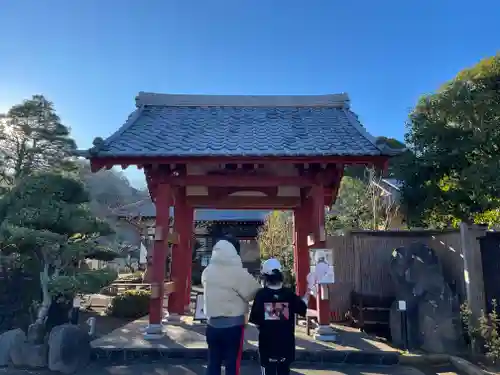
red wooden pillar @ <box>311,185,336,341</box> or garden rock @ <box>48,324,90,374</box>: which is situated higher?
red wooden pillar @ <box>311,185,336,341</box>

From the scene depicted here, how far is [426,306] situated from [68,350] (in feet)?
17.8

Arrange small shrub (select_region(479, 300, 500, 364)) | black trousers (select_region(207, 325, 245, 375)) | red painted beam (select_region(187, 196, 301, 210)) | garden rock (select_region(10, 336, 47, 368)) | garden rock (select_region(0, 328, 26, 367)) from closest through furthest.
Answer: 1. black trousers (select_region(207, 325, 245, 375))
2. small shrub (select_region(479, 300, 500, 364))
3. garden rock (select_region(10, 336, 47, 368))
4. garden rock (select_region(0, 328, 26, 367))
5. red painted beam (select_region(187, 196, 301, 210))

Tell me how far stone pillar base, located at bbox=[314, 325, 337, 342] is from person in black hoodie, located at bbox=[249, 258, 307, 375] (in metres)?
2.91

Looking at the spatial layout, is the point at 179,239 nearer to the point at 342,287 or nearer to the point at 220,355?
the point at 342,287

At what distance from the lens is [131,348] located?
5.50m

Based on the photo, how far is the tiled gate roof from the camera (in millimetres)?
6184

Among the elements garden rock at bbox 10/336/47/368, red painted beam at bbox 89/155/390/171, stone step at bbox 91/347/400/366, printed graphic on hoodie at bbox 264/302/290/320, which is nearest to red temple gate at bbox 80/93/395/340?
red painted beam at bbox 89/155/390/171

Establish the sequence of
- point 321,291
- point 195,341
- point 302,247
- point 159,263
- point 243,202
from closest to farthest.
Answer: point 195,341, point 321,291, point 159,263, point 302,247, point 243,202

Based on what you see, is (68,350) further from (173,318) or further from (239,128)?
(239,128)

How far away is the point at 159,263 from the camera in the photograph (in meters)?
6.34

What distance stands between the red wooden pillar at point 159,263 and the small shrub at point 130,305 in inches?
211

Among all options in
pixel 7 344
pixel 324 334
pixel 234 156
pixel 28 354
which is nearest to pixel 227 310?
pixel 234 156

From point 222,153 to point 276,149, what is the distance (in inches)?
35.4

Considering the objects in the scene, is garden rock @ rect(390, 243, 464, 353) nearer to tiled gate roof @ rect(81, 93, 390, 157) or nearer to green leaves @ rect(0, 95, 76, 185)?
tiled gate roof @ rect(81, 93, 390, 157)
